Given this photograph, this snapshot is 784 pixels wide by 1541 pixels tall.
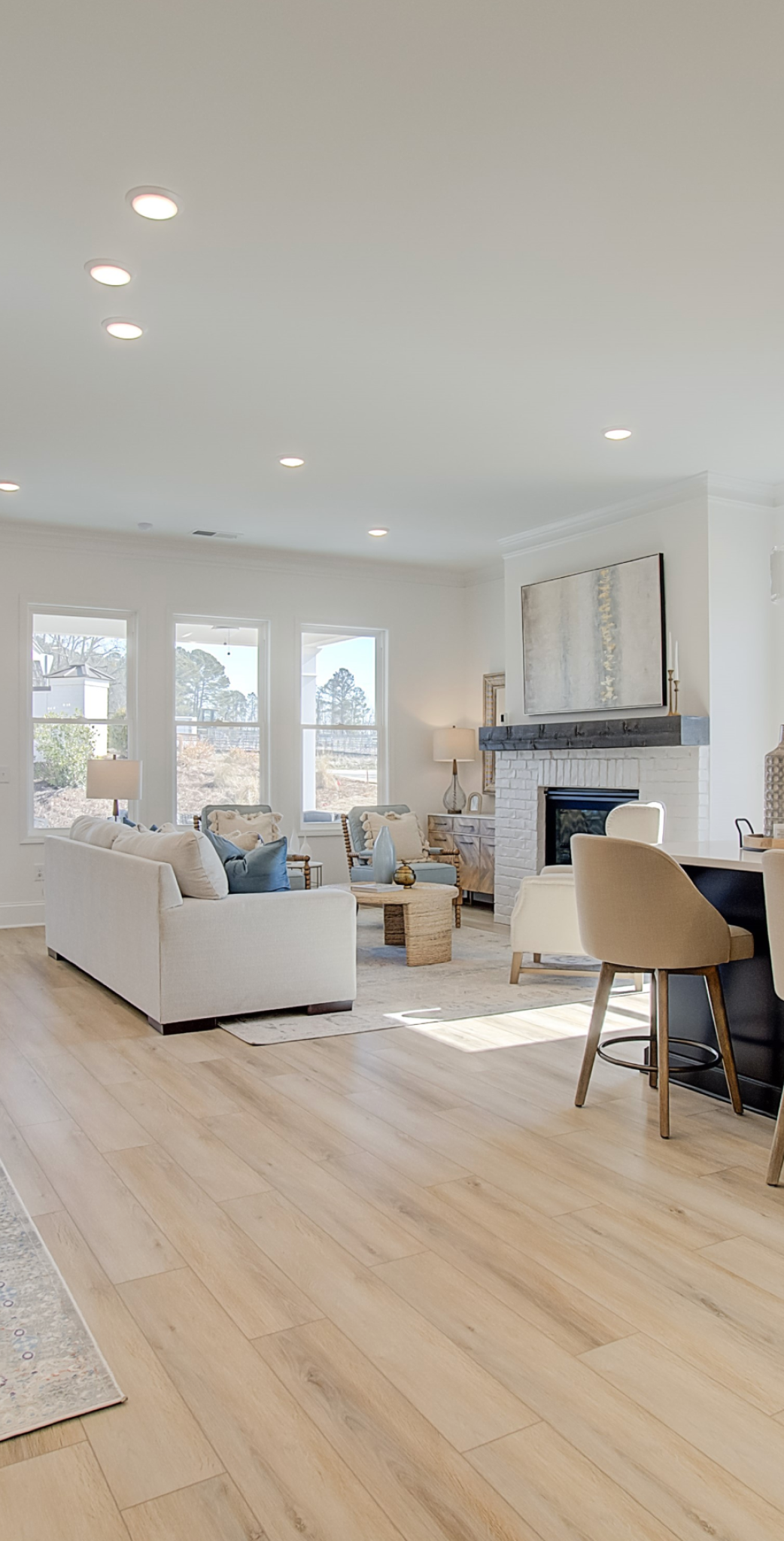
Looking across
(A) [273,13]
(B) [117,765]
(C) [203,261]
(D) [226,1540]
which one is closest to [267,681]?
(B) [117,765]

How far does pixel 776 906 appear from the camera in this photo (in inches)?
108

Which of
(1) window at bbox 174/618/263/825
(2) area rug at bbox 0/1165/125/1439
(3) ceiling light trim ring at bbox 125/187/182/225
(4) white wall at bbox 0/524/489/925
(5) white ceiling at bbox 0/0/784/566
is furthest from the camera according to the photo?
(1) window at bbox 174/618/263/825

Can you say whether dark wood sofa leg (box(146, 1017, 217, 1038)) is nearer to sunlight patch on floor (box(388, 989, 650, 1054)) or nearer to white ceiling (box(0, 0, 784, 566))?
sunlight patch on floor (box(388, 989, 650, 1054))

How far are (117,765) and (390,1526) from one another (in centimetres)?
580

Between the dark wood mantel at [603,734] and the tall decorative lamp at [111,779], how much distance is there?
257cm

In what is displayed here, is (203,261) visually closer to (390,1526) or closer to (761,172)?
(761,172)

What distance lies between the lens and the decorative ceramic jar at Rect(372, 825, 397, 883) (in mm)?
6363

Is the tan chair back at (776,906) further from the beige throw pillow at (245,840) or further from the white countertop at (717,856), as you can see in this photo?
the beige throw pillow at (245,840)

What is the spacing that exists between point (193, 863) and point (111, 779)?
102 inches

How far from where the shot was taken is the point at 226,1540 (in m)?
1.54

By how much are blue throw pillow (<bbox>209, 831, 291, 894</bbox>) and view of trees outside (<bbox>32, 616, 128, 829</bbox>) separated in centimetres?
327

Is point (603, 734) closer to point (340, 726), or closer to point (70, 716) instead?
point (340, 726)

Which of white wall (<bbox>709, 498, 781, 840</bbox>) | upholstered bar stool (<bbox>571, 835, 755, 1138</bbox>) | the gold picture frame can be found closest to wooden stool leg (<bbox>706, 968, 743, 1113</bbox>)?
upholstered bar stool (<bbox>571, 835, 755, 1138</bbox>)

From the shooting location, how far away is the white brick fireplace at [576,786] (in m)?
6.14
